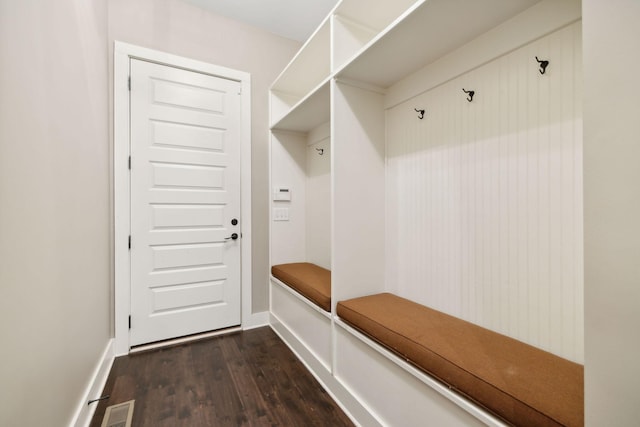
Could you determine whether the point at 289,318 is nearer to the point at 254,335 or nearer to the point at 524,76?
the point at 254,335

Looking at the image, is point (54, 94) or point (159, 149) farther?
point (159, 149)

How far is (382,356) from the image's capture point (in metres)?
1.30

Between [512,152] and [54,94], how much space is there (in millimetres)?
2035

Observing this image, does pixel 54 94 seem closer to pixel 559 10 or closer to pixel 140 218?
pixel 140 218

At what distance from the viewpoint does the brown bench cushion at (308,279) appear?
1.76 m

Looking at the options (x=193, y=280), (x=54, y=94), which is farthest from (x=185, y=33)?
(x=193, y=280)

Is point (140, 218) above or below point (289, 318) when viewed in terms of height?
above

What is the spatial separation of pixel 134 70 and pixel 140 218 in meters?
1.23

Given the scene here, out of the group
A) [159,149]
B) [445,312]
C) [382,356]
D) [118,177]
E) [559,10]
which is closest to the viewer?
[559,10]

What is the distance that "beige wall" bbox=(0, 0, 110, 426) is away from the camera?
2.65 feet

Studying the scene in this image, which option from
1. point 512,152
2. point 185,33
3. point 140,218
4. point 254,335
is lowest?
point 254,335

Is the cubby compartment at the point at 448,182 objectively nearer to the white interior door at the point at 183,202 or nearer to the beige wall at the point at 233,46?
the beige wall at the point at 233,46

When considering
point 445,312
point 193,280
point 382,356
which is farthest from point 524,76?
point 193,280

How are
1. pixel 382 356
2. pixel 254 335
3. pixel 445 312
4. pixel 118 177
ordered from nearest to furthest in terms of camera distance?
pixel 382 356 < pixel 445 312 < pixel 118 177 < pixel 254 335
